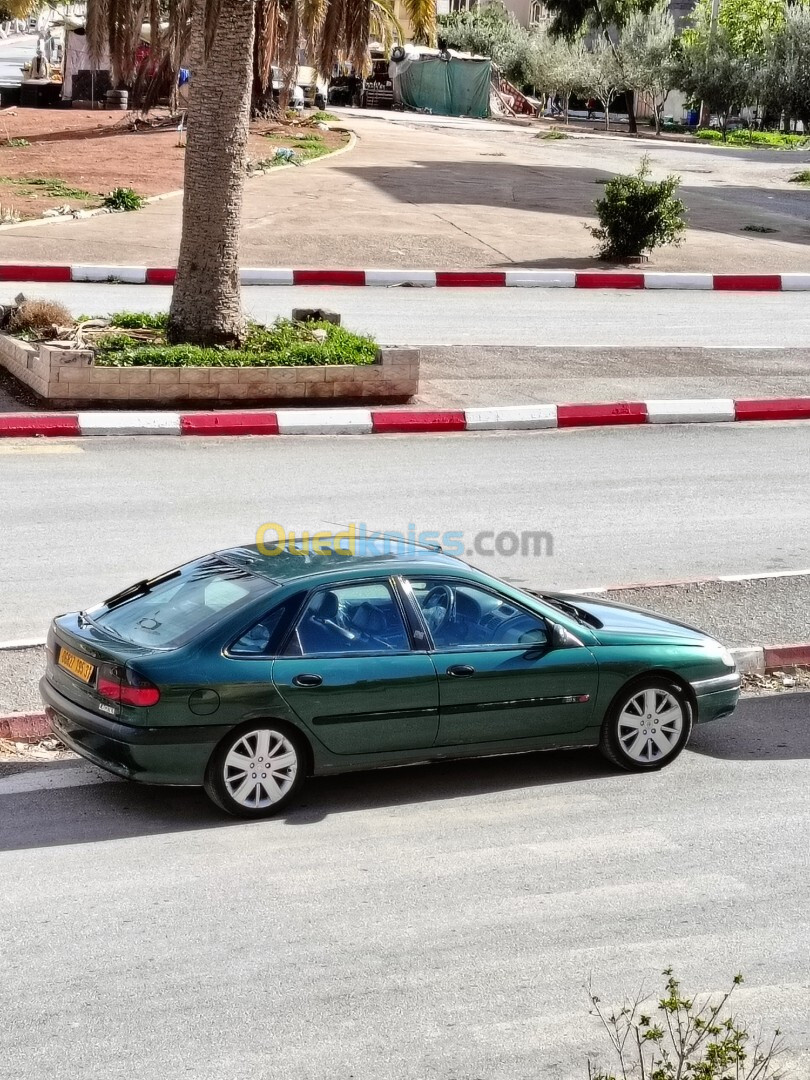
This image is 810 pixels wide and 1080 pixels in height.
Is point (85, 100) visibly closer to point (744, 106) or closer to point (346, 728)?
point (744, 106)

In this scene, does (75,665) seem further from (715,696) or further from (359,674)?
(715,696)

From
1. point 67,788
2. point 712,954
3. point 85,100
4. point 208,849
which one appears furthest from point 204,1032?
point 85,100

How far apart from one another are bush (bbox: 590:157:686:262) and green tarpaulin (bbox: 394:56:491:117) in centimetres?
3981

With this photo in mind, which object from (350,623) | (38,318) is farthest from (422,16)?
(350,623)

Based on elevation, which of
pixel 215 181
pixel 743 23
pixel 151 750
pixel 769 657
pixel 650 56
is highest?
pixel 743 23

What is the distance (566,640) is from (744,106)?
63711mm

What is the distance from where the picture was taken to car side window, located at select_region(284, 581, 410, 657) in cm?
723

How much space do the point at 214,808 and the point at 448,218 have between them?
78.4ft

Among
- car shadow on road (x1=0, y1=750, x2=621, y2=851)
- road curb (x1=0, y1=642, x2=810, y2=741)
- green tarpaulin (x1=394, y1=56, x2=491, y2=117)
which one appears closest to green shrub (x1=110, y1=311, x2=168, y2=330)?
road curb (x1=0, y1=642, x2=810, y2=741)

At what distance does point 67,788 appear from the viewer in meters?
7.50

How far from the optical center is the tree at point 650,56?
6562cm

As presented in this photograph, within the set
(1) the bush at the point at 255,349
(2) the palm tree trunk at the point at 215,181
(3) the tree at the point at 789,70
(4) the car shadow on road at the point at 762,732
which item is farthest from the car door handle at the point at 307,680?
(3) the tree at the point at 789,70

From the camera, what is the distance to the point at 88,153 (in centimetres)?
3566

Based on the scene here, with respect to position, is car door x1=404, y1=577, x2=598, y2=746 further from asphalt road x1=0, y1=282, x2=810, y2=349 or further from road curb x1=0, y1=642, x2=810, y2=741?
asphalt road x1=0, y1=282, x2=810, y2=349
